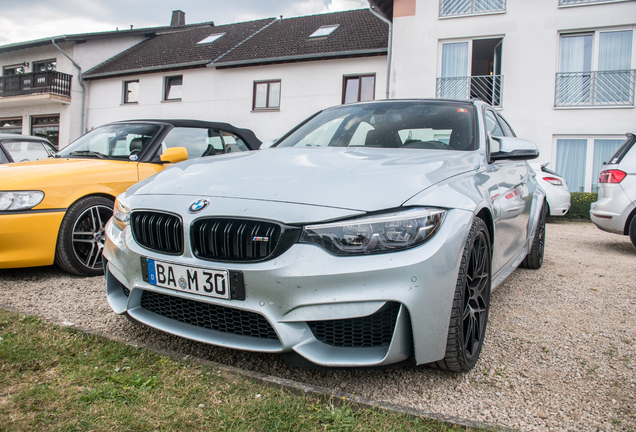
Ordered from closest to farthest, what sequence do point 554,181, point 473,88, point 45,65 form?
point 554,181 → point 473,88 → point 45,65

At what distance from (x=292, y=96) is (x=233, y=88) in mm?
2717

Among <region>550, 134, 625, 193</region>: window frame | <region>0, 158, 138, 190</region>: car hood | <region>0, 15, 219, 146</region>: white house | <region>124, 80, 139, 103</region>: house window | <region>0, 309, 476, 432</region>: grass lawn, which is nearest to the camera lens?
<region>0, 309, 476, 432</region>: grass lawn

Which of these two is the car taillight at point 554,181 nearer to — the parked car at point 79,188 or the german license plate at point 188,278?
the parked car at point 79,188

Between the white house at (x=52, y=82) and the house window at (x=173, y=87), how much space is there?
5045 mm

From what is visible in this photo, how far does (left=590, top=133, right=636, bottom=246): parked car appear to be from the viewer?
6031 millimetres

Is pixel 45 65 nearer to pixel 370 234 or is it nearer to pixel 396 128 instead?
pixel 396 128

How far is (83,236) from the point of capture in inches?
157

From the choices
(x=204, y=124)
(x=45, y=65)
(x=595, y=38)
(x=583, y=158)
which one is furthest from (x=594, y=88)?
(x=45, y=65)

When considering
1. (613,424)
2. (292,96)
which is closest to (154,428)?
(613,424)

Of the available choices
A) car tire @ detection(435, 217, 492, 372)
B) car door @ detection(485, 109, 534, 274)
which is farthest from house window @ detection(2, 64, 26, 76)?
car tire @ detection(435, 217, 492, 372)

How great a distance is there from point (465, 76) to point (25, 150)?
12.4 m

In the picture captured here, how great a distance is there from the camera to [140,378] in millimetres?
2088

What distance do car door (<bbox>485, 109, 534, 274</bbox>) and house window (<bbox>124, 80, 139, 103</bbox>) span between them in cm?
2022

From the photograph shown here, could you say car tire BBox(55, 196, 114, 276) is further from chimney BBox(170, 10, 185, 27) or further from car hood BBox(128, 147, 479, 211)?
chimney BBox(170, 10, 185, 27)
